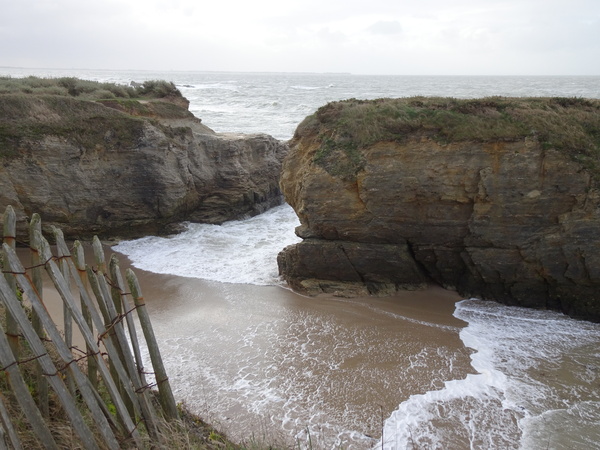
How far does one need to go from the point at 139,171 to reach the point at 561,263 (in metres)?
10.9

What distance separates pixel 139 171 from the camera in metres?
13.7

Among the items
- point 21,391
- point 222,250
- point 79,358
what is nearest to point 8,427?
point 21,391

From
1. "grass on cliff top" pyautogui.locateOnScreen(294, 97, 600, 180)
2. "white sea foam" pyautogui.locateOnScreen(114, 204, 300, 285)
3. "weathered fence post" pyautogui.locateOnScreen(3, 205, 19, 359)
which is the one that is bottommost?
"white sea foam" pyautogui.locateOnScreen(114, 204, 300, 285)

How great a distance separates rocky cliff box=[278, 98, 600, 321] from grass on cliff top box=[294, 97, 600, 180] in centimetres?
2

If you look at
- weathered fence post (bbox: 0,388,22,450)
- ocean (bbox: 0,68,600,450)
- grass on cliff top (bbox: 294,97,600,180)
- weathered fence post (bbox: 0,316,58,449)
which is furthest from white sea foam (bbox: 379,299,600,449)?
weathered fence post (bbox: 0,388,22,450)

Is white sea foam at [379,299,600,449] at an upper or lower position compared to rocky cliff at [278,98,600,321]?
lower

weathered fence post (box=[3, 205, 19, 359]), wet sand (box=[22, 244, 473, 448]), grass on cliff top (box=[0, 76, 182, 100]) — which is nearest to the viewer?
weathered fence post (box=[3, 205, 19, 359])

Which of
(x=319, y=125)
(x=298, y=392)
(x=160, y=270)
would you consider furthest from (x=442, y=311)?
(x=160, y=270)

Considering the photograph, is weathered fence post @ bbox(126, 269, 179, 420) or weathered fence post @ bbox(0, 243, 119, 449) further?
weathered fence post @ bbox(126, 269, 179, 420)

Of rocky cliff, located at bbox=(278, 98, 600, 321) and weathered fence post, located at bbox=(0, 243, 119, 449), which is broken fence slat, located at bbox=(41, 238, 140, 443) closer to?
weathered fence post, located at bbox=(0, 243, 119, 449)

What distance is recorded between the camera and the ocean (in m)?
5.73

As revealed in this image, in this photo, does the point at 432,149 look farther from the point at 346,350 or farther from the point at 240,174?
the point at 240,174

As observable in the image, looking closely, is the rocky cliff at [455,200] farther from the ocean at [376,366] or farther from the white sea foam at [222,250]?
the white sea foam at [222,250]

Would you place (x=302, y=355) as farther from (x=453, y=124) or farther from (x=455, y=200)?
(x=453, y=124)
